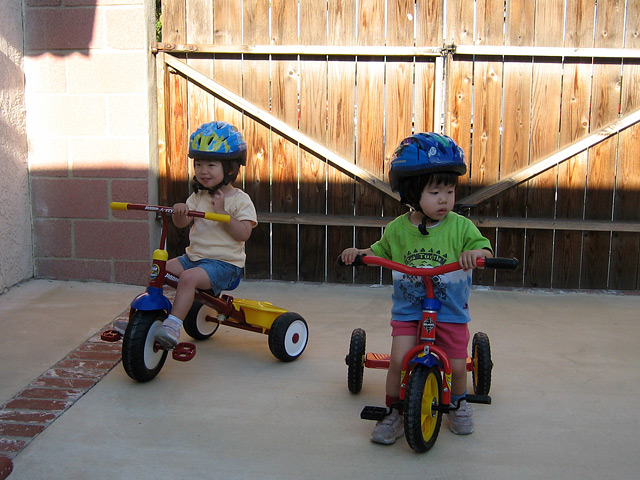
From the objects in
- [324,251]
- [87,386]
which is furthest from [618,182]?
[87,386]

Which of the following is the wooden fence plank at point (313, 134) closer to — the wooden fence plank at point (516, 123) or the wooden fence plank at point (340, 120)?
the wooden fence plank at point (340, 120)

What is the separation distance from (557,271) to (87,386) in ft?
12.1

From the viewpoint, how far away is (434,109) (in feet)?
17.3

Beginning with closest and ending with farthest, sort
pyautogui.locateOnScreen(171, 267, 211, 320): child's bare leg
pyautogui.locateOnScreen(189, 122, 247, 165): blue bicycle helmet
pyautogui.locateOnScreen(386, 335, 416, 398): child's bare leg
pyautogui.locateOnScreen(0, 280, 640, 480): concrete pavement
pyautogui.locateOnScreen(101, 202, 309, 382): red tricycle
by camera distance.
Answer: pyautogui.locateOnScreen(0, 280, 640, 480): concrete pavement → pyautogui.locateOnScreen(386, 335, 416, 398): child's bare leg → pyautogui.locateOnScreen(101, 202, 309, 382): red tricycle → pyautogui.locateOnScreen(171, 267, 211, 320): child's bare leg → pyautogui.locateOnScreen(189, 122, 247, 165): blue bicycle helmet

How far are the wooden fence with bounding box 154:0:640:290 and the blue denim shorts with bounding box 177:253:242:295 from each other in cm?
174

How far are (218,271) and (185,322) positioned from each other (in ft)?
1.94

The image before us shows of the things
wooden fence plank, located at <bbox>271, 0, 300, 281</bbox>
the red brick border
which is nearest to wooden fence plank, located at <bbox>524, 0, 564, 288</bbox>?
wooden fence plank, located at <bbox>271, 0, 300, 281</bbox>

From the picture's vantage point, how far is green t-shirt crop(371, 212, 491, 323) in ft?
9.30

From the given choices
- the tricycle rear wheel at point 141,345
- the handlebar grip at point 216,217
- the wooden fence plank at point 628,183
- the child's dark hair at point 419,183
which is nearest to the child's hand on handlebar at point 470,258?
the child's dark hair at point 419,183

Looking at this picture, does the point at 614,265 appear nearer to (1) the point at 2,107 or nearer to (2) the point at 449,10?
(2) the point at 449,10

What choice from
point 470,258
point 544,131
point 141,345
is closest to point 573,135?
point 544,131

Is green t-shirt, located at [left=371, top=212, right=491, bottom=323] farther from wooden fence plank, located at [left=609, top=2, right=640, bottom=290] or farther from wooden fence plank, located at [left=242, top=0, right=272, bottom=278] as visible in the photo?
wooden fence plank, located at [left=609, top=2, right=640, bottom=290]

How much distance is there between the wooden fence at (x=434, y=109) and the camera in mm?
5164

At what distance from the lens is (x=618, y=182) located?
17.3 ft
